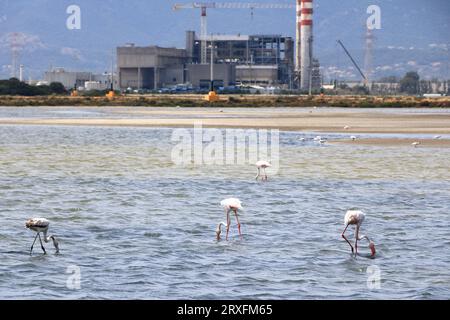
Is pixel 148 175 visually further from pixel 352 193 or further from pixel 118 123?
pixel 118 123

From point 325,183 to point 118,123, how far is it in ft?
164

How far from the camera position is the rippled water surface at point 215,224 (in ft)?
65.7

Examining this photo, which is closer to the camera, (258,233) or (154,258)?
(154,258)

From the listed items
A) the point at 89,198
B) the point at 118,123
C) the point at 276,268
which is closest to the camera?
the point at 276,268

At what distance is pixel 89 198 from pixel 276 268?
1318 centimetres

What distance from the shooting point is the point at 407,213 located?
30.1 meters

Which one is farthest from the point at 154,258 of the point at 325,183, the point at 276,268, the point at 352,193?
the point at 325,183

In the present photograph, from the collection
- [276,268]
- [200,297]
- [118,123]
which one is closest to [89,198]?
[276,268]

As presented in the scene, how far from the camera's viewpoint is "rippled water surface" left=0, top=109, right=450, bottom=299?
20.0m

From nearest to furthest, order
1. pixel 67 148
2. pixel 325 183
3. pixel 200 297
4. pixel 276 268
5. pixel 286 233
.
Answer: pixel 200 297 → pixel 276 268 → pixel 286 233 → pixel 325 183 → pixel 67 148

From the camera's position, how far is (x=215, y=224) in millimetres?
27641

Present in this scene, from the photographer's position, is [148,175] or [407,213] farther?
[148,175]

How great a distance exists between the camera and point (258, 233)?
26266mm
